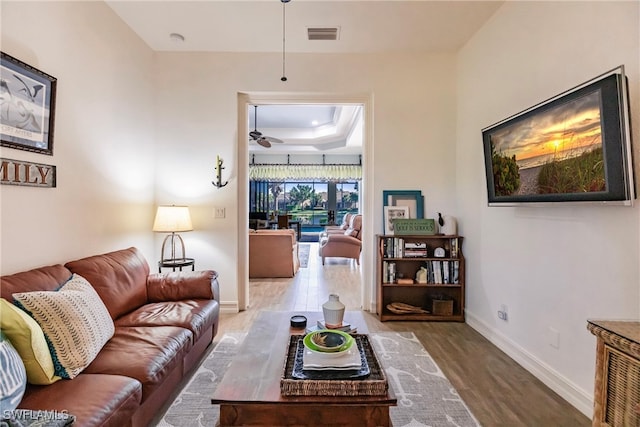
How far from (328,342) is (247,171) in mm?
2534

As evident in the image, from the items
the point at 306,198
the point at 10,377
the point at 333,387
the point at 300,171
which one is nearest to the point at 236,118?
the point at 10,377

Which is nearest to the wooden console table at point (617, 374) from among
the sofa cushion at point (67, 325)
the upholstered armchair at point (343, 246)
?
the sofa cushion at point (67, 325)

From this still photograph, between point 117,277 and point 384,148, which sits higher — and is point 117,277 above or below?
below

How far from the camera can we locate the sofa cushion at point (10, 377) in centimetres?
113

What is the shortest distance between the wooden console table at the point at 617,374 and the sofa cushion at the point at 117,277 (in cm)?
274

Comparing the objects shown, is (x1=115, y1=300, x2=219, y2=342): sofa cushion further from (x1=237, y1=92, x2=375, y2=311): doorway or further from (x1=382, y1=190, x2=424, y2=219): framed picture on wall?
(x1=382, y1=190, x2=424, y2=219): framed picture on wall

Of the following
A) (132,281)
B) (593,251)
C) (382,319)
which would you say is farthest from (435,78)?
(132,281)

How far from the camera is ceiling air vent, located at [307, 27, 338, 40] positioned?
3.07m

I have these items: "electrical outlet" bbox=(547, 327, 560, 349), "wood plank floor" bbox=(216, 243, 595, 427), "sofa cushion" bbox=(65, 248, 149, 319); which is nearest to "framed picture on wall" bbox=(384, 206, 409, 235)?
"wood plank floor" bbox=(216, 243, 595, 427)

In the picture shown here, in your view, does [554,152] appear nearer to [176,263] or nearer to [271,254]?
[176,263]

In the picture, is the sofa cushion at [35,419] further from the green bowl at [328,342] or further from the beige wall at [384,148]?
the beige wall at [384,148]

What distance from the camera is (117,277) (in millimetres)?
2299

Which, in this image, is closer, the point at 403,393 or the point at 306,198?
the point at 403,393

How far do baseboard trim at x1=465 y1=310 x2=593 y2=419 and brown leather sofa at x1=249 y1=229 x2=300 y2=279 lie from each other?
3053 mm
